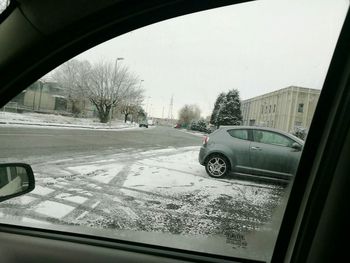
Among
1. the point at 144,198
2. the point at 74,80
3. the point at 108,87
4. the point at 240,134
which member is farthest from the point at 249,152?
the point at 74,80

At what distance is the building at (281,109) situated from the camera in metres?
1.94

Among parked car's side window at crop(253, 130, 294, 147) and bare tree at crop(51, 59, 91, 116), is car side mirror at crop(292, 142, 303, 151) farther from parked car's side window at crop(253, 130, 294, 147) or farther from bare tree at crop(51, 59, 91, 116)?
bare tree at crop(51, 59, 91, 116)

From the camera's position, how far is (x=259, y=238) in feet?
7.40

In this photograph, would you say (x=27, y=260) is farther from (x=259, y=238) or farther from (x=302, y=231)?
(x=302, y=231)

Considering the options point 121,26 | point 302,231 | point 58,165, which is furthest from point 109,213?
point 302,231

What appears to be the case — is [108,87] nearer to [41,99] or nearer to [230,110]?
[41,99]

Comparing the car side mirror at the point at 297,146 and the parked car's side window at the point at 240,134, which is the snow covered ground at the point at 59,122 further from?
the car side mirror at the point at 297,146

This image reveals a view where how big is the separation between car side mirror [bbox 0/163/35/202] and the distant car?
1.07 meters

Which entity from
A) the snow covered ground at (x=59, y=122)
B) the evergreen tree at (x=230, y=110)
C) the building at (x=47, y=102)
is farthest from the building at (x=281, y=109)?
the building at (x=47, y=102)

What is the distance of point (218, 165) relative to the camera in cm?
246

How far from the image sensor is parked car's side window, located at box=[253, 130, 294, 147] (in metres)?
2.05

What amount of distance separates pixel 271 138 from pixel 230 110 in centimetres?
29

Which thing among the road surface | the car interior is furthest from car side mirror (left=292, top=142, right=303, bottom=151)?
the road surface

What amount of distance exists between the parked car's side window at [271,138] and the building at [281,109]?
1.8 inches
